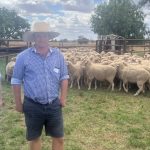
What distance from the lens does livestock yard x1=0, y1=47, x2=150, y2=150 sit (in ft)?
24.3

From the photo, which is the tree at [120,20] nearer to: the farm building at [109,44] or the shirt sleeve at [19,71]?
the farm building at [109,44]

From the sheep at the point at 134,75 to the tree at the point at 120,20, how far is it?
39915mm

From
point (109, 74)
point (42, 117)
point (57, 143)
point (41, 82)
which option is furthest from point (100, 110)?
point (41, 82)

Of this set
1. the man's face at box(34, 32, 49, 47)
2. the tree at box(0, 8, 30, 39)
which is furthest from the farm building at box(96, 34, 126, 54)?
the tree at box(0, 8, 30, 39)

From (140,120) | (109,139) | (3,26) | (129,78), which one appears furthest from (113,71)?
(3,26)

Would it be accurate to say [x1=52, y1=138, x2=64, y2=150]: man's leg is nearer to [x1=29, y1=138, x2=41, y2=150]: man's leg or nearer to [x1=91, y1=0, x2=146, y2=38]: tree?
[x1=29, y1=138, x2=41, y2=150]: man's leg

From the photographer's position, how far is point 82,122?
8.95m

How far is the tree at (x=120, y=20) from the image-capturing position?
54156 millimetres

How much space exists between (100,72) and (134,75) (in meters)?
1.31

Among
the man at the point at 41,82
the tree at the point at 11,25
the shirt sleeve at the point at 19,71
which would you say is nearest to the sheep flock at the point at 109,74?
the man at the point at 41,82

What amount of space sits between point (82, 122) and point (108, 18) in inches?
1860

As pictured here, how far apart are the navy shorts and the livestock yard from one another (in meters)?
1.64

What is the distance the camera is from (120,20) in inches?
2165

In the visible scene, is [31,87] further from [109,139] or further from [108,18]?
[108,18]
